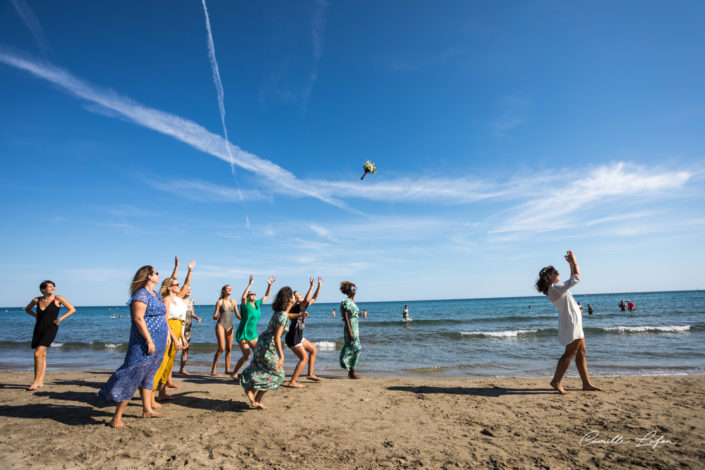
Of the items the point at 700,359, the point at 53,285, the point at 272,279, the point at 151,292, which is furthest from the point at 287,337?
the point at 700,359

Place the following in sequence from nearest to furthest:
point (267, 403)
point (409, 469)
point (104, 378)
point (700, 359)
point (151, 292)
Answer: point (409, 469) < point (151, 292) < point (267, 403) < point (104, 378) < point (700, 359)

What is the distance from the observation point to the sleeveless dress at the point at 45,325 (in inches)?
254

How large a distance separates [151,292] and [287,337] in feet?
9.93

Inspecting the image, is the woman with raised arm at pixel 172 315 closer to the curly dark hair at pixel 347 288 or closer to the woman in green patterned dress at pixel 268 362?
the woman in green patterned dress at pixel 268 362

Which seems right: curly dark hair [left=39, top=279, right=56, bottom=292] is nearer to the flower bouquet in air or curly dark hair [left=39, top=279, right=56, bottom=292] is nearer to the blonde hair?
the blonde hair

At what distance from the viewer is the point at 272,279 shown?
7.34m

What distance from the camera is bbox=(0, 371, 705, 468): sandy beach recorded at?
3.57 m

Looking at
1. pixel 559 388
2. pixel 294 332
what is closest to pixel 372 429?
pixel 294 332

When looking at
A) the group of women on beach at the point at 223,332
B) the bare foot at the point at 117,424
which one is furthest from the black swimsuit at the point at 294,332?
the bare foot at the point at 117,424

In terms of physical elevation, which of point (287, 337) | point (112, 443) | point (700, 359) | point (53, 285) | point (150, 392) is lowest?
point (700, 359)

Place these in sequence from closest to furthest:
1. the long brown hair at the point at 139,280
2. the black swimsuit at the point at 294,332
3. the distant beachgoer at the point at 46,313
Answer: the long brown hair at the point at 139,280 → the distant beachgoer at the point at 46,313 → the black swimsuit at the point at 294,332

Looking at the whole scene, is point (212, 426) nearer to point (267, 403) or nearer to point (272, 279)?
point (267, 403)

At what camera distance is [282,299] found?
534 centimetres

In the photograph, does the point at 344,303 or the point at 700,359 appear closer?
the point at 344,303
